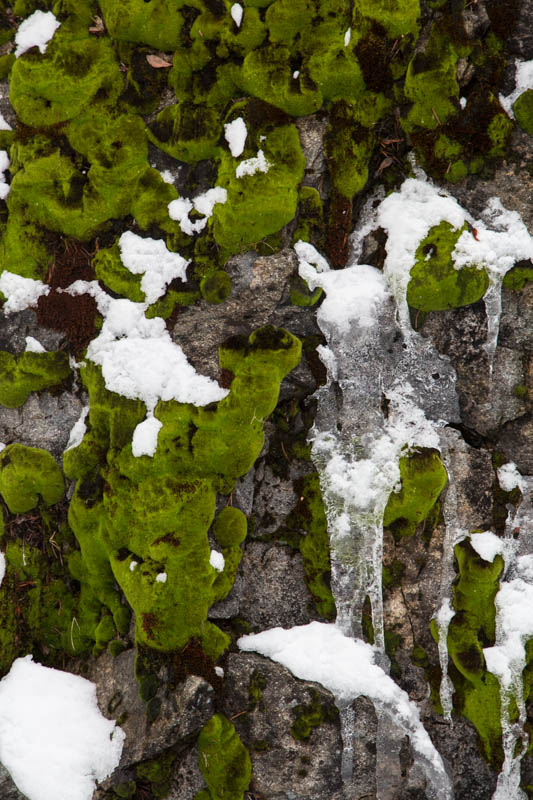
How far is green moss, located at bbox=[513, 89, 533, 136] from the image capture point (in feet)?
12.6

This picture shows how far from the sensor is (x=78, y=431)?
395cm

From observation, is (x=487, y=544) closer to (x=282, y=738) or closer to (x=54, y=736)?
(x=282, y=738)

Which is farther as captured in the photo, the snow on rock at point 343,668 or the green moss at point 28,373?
the green moss at point 28,373

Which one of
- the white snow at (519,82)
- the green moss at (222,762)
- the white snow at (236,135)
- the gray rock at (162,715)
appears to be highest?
the white snow at (519,82)

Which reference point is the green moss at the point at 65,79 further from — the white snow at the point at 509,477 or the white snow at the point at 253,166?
the white snow at the point at 509,477

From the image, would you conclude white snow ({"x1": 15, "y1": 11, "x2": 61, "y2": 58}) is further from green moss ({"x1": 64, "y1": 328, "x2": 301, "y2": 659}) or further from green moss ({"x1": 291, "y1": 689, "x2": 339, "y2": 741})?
green moss ({"x1": 291, "y1": 689, "x2": 339, "y2": 741})

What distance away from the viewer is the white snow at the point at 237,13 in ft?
12.5

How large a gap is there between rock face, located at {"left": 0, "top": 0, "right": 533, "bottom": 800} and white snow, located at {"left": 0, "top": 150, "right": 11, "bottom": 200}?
0.17 meters

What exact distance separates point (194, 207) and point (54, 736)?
11.7 ft

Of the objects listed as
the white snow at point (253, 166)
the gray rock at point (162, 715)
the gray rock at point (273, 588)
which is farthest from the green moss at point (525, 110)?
the gray rock at point (162, 715)

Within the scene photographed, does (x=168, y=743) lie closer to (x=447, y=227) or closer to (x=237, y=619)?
(x=237, y=619)

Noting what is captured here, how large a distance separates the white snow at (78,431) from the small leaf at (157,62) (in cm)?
244

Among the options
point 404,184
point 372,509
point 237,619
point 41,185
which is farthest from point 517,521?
point 41,185

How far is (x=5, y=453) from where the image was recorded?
3963 millimetres
